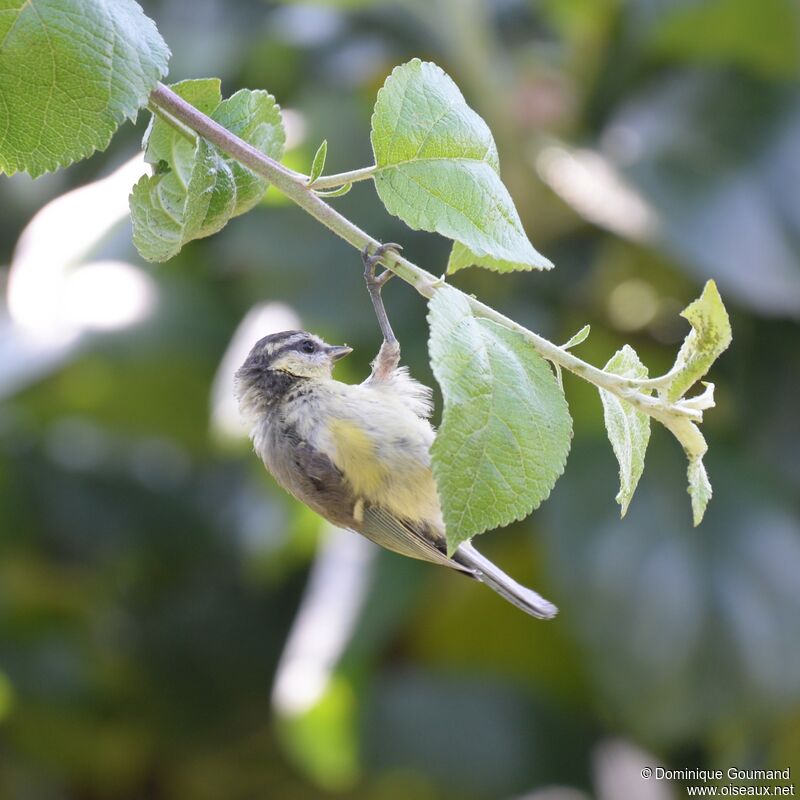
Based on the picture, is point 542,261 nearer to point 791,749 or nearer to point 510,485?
point 510,485

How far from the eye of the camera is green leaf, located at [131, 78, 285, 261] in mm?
758

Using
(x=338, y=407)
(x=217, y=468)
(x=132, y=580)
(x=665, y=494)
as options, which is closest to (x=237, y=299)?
(x=217, y=468)

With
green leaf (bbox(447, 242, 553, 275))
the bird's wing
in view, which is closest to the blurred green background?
the bird's wing

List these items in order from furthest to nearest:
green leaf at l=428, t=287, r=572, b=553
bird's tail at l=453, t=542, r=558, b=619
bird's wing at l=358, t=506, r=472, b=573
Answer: bird's wing at l=358, t=506, r=472, b=573, bird's tail at l=453, t=542, r=558, b=619, green leaf at l=428, t=287, r=572, b=553

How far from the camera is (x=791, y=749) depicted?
8.16ft

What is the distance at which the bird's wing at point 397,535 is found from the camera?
1.10 meters

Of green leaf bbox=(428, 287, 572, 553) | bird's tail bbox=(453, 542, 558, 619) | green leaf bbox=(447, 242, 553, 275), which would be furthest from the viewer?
bird's tail bbox=(453, 542, 558, 619)

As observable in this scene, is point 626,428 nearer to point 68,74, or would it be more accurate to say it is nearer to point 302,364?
point 68,74

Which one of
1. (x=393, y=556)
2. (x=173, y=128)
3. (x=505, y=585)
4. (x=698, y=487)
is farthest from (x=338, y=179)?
(x=393, y=556)

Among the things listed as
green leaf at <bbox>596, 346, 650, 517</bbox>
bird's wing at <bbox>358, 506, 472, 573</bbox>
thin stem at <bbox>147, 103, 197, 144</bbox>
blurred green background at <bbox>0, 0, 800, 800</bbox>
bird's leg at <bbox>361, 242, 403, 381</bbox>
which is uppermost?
thin stem at <bbox>147, 103, 197, 144</bbox>

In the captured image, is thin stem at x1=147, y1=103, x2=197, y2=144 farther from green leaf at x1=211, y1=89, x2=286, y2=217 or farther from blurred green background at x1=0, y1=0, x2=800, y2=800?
blurred green background at x1=0, y1=0, x2=800, y2=800

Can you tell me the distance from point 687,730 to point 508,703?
0.74 metres

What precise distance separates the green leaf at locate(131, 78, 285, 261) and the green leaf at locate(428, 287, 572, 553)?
20 centimetres

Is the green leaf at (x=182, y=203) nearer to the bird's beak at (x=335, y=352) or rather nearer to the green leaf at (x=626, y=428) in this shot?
the green leaf at (x=626, y=428)
